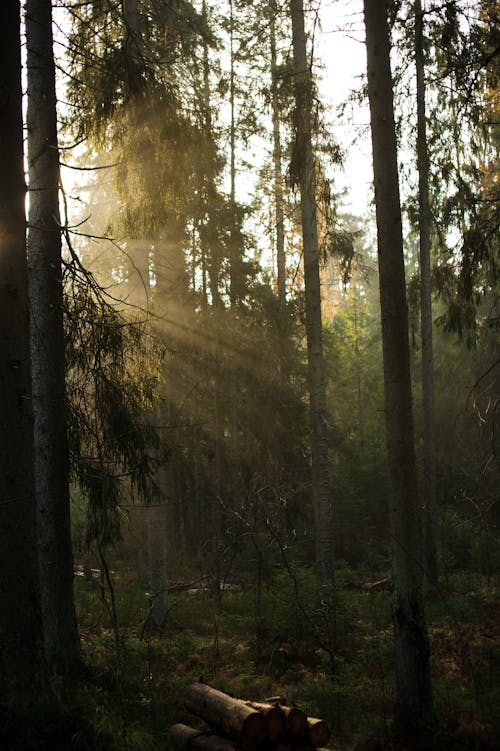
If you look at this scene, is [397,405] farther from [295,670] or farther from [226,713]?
[295,670]

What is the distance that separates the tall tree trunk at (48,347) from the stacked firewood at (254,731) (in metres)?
1.59

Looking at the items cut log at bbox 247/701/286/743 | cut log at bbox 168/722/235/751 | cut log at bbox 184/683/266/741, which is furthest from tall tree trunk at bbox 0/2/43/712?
cut log at bbox 247/701/286/743

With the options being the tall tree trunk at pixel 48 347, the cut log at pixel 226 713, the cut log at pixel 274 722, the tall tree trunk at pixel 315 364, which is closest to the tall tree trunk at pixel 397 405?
the cut log at pixel 274 722

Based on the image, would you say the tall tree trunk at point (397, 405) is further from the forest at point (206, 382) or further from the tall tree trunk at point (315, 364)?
the tall tree trunk at point (315, 364)

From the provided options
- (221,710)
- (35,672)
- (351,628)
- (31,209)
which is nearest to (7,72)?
(31,209)

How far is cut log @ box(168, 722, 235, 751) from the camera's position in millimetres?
5371

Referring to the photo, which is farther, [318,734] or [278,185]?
[278,185]

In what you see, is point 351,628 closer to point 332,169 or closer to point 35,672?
point 35,672

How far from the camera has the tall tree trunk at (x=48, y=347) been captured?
6.57 metres

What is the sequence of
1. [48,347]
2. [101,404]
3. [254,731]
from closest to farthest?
[254,731] → [48,347] → [101,404]

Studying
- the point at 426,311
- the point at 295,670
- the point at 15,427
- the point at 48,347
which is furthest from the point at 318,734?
the point at 426,311

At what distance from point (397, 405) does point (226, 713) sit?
3.25 m

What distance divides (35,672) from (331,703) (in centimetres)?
369

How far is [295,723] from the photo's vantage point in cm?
544
